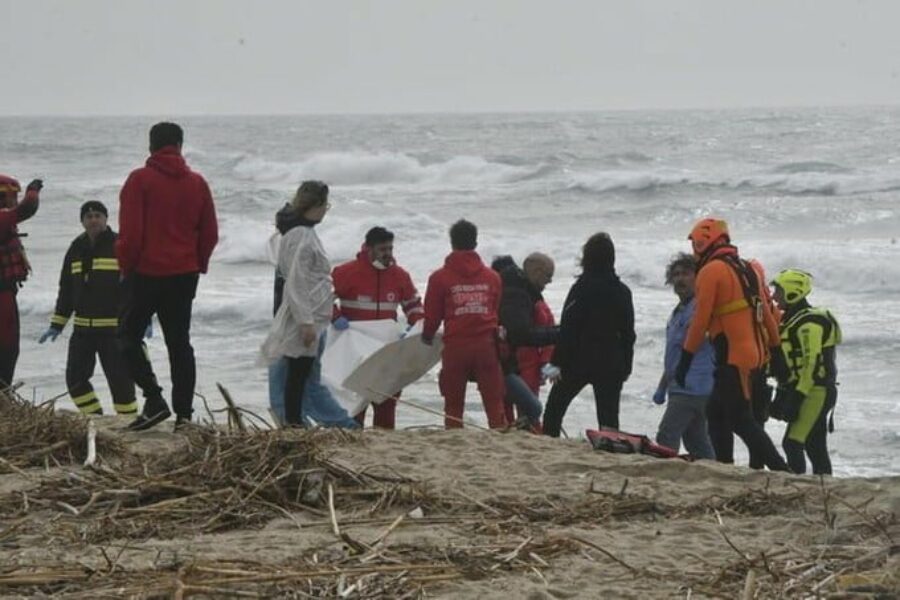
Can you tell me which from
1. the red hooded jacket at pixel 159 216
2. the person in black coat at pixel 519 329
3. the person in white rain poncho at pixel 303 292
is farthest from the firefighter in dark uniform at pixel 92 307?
the person in black coat at pixel 519 329

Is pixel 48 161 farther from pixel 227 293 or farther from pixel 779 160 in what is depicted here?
pixel 227 293

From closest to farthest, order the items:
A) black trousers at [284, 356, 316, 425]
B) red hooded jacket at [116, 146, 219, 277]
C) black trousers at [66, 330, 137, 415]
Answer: red hooded jacket at [116, 146, 219, 277] < black trousers at [284, 356, 316, 425] < black trousers at [66, 330, 137, 415]

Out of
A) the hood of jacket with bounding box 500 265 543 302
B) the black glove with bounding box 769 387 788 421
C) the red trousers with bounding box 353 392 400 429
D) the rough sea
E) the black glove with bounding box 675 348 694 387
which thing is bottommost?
the rough sea

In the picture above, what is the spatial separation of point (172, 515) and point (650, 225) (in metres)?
31.0

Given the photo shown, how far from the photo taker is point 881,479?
7.11m

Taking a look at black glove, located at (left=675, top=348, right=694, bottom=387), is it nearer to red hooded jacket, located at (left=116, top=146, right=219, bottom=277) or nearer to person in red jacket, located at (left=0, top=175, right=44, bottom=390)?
red hooded jacket, located at (left=116, top=146, right=219, bottom=277)

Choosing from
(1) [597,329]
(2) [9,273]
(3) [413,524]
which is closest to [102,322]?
(2) [9,273]

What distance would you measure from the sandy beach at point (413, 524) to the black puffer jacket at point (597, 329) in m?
1.53

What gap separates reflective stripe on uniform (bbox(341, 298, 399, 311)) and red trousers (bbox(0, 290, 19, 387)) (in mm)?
1987

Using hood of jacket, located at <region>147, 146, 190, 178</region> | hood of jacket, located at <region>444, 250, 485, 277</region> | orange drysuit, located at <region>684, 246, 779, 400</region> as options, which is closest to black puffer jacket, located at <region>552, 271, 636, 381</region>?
hood of jacket, located at <region>444, 250, 485, 277</region>

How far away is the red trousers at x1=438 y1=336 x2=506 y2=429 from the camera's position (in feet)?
32.2

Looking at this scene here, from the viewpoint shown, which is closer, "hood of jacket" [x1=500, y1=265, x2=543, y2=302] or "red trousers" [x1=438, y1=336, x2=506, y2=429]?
"red trousers" [x1=438, y1=336, x2=506, y2=429]

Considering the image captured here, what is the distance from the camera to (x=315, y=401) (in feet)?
30.9

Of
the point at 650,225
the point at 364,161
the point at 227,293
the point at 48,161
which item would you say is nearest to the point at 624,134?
the point at 364,161
